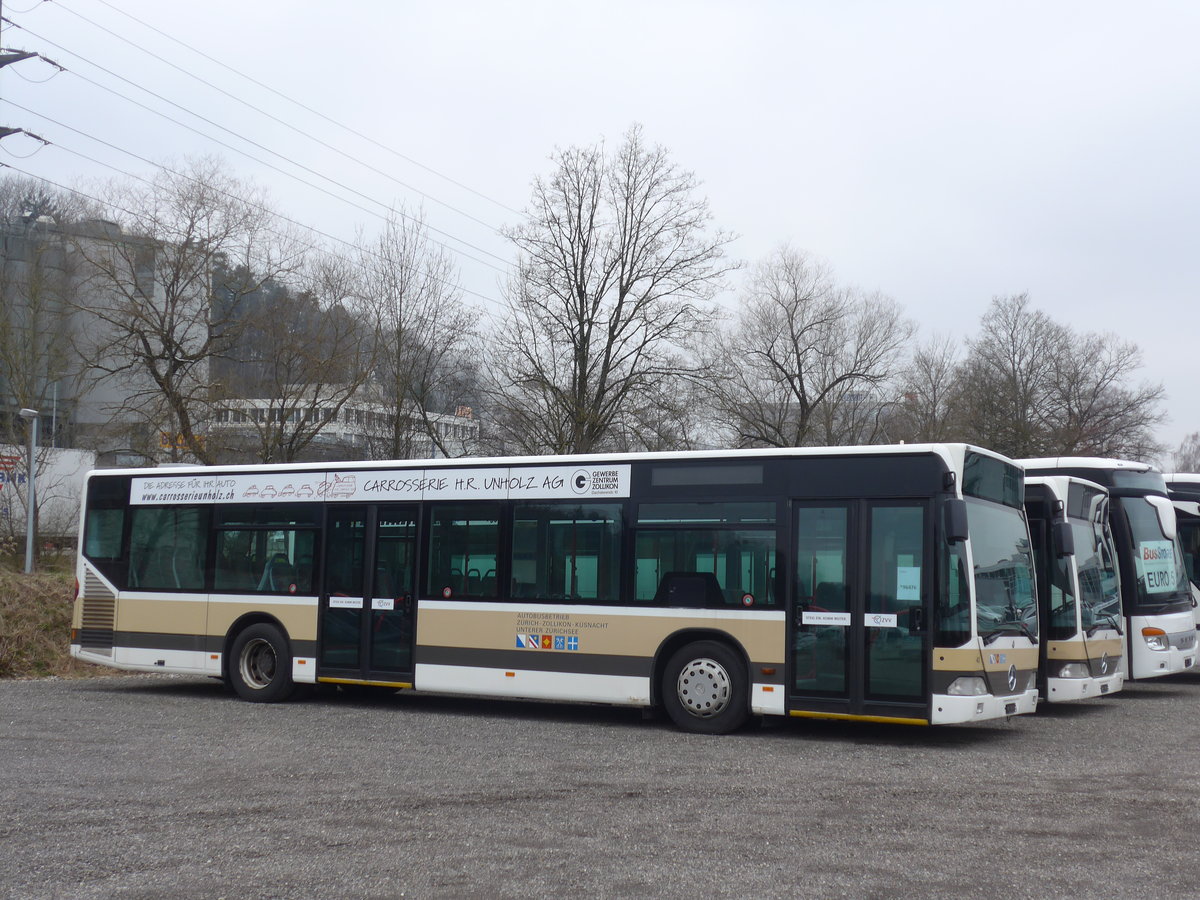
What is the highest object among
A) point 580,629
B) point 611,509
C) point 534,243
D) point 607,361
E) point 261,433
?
point 534,243

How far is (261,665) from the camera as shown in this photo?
15273mm

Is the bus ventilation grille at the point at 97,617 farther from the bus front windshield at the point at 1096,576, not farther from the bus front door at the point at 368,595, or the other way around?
the bus front windshield at the point at 1096,576

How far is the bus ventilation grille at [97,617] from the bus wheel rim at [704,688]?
26.6 ft

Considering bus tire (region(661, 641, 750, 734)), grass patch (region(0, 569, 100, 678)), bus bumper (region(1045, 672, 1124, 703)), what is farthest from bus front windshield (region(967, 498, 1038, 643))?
grass patch (region(0, 569, 100, 678))

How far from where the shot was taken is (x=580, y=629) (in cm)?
1305

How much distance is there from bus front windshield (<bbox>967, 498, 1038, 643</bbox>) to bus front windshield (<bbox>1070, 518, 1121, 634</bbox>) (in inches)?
78.9

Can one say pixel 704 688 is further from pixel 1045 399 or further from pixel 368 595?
pixel 1045 399

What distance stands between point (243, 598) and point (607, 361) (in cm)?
1840

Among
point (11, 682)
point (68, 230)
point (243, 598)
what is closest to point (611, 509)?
point (243, 598)

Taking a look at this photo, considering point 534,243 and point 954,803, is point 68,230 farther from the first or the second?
point 954,803

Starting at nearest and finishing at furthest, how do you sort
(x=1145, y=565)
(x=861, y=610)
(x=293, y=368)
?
(x=861, y=610) → (x=1145, y=565) → (x=293, y=368)

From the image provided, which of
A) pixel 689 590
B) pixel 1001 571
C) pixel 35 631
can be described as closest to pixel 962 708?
pixel 1001 571

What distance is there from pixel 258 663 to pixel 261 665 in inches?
2.6

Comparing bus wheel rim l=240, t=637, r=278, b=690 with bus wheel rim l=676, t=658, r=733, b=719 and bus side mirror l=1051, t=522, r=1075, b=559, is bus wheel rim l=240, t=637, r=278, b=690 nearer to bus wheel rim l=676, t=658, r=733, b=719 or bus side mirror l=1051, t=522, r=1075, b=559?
bus wheel rim l=676, t=658, r=733, b=719
